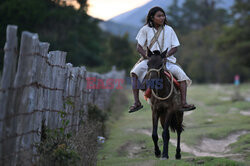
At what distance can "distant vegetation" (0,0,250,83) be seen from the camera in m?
30.7

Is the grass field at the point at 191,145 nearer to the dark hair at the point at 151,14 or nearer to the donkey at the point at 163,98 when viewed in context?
the donkey at the point at 163,98

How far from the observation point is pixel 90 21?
46.9 metres

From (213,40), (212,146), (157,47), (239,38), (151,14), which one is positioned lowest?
(212,146)

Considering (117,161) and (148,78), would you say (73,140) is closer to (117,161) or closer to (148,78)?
(117,161)

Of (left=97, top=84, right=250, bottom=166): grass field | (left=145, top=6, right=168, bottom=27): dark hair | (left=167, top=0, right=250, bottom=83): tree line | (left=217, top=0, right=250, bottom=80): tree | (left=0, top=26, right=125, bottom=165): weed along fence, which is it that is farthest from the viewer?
(left=167, top=0, right=250, bottom=83): tree line

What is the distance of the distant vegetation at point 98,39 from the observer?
3066 cm

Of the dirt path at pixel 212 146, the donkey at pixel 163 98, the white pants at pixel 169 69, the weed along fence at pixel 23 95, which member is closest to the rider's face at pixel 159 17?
the white pants at pixel 169 69

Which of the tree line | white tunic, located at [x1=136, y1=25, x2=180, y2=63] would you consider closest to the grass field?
white tunic, located at [x1=136, y1=25, x2=180, y2=63]

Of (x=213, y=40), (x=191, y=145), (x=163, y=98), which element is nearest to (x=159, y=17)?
(x=163, y=98)

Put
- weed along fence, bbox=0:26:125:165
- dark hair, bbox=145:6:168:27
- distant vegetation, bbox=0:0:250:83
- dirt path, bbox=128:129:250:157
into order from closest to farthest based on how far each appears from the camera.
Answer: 1. weed along fence, bbox=0:26:125:165
2. dark hair, bbox=145:6:168:27
3. dirt path, bbox=128:129:250:157
4. distant vegetation, bbox=0:0:250:83

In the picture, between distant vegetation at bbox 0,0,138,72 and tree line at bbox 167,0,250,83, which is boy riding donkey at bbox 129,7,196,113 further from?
tree line at bbox 167,0,250,83

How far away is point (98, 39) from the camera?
163ft

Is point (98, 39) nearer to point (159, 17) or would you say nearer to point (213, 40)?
point (213, 40)

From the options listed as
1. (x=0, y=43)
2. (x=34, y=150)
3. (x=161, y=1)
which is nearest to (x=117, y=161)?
(x=34, y=150)
